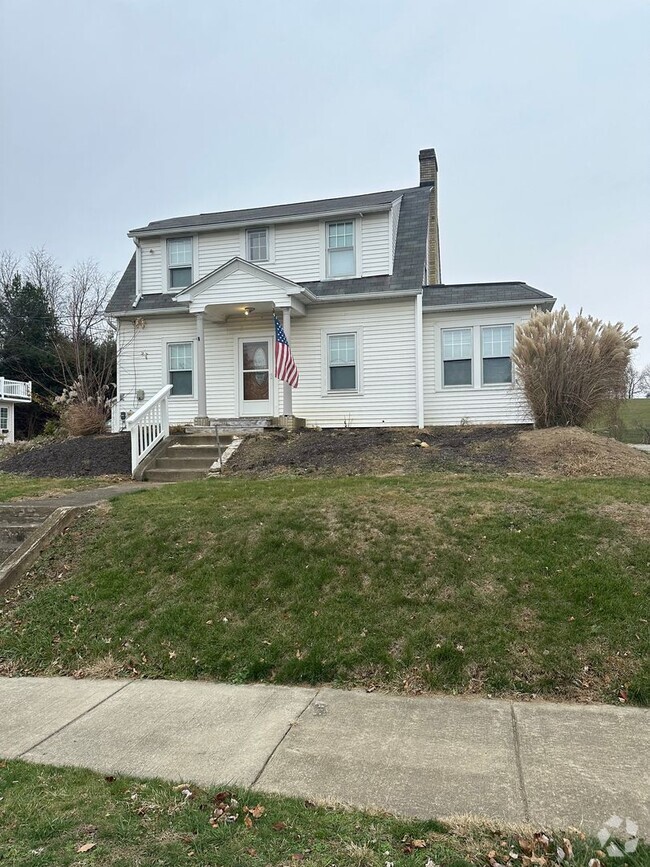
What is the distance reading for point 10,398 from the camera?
92.6ft

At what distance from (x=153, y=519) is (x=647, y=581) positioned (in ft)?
17.0

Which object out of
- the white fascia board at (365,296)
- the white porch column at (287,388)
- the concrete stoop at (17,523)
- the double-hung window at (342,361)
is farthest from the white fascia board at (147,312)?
the concrete stoop at (17,523)

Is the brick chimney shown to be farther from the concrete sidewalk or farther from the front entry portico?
the concrete sidewalk

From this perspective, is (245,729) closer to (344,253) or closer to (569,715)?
(569,715)

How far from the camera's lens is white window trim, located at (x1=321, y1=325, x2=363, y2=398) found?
14859 mm

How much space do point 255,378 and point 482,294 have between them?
6.38 metres

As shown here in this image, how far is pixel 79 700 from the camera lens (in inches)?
159

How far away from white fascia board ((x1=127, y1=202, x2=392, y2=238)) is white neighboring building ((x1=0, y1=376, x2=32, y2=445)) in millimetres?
15606

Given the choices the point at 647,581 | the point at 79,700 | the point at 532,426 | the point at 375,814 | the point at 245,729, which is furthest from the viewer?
the point at 532,426

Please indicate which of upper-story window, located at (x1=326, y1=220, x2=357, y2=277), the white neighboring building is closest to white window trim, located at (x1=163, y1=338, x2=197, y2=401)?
upper-story window, located at (x1=326, y1=220, x2=357, y2=277)

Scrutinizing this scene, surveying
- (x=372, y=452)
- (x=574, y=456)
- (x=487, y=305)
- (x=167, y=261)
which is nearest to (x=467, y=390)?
(x=487, y=305)

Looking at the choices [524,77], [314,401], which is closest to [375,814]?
[314,401]

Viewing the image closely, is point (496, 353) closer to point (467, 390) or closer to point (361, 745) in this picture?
point (467, 390)

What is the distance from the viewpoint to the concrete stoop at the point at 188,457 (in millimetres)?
10844
